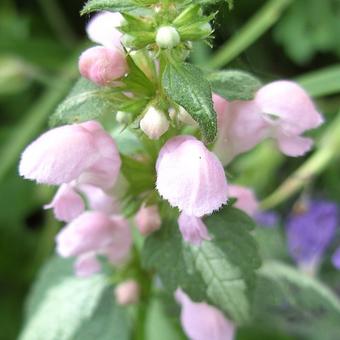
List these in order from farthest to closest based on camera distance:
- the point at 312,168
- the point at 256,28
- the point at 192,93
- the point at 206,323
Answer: the point at 256,28 < the point at 312,168 < the point at 206,323 < the point at 192,93

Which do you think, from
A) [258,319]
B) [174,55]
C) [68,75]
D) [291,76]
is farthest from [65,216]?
[291,76]

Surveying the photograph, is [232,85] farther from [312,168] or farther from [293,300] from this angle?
[312,168]

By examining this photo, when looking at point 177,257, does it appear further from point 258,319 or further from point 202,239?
point 258,319

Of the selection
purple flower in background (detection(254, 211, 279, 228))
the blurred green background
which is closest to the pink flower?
purple flower in background (detection(254, 211, 279, 228))

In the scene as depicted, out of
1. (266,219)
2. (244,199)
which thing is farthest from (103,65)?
(266,219)

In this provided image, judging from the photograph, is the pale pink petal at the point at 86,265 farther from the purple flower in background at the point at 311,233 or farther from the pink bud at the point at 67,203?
the purple flower in background at the point at 311,233

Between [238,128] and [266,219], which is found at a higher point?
[238,128]

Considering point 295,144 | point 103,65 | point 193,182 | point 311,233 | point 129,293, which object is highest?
point 103,65
